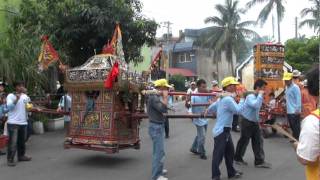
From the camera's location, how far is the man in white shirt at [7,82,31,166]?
10.1 m

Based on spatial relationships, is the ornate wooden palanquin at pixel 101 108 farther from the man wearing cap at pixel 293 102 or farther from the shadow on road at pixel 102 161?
the man wearing cap at pixel 293 102

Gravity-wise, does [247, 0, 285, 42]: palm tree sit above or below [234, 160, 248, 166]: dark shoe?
above

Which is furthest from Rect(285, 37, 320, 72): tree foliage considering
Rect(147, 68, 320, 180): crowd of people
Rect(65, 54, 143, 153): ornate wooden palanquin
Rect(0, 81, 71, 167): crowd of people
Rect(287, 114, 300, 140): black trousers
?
Rect(0, 81, 71, 167): crowd of people

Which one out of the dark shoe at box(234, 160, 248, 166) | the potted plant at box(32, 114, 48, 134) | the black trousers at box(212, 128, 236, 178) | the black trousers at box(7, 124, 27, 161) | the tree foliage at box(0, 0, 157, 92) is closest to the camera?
the black trousers at box(212, 128, 236, 178)

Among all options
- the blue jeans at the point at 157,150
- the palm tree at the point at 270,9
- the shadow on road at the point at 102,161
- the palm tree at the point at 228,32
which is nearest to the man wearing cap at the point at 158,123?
the blue jeans at the point at 157,150

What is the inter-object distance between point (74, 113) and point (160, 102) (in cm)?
245

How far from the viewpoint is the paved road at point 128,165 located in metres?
8.97

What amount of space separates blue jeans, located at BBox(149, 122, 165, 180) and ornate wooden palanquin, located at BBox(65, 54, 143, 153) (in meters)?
1.38

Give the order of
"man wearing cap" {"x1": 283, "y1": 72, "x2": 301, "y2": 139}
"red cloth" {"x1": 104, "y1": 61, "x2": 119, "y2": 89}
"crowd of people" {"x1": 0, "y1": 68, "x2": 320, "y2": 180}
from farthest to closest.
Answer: "man wearing cap" {"x1": 283, "y1": 72, "x2": 301, "y2": 139}
"red cloth" {"x1": 104, "y1": 61, "x2": 119, "y2": 89}
"crowd of people" {"x1": 0, "y1": 68, "x2": 320, "y2": 180}

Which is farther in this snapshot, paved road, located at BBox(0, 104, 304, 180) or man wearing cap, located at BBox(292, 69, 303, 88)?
man wearing cap, located at BBox(292, 69, 303, 88)

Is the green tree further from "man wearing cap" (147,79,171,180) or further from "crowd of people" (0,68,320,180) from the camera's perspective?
"man wearing cap" (147,79,171,180)

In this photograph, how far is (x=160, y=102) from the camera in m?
8.38

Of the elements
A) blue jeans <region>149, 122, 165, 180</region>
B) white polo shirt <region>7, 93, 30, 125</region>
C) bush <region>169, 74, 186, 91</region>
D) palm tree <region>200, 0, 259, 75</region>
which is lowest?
blue jeans <region>149, 122, 165, 180</region>

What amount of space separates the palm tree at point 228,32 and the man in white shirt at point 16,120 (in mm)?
42141
